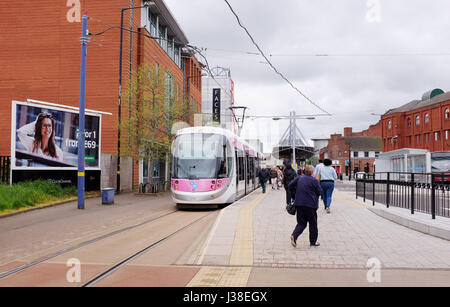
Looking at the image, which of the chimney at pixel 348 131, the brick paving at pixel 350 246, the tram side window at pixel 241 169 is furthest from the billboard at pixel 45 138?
the chimney at pixel 348 131

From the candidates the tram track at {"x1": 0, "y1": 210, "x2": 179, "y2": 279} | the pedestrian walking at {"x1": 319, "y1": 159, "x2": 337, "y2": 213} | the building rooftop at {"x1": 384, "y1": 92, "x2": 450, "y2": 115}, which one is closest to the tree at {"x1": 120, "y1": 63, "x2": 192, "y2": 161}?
the tram track at {"x1": 0, "y1": 210, "x2": 179, "y2": 279}

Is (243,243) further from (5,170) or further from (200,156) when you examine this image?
(5,170)

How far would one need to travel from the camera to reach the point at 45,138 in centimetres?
1903

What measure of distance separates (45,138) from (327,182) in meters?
13.0

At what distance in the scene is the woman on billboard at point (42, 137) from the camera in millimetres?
18203

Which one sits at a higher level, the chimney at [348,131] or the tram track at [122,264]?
the chimney at [348,131]

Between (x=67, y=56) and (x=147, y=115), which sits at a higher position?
(x=67, y=56)

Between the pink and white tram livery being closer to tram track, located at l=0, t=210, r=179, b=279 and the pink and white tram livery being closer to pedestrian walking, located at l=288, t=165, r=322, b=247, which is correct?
tram track, located at l=0, t=210, r=179, b=279

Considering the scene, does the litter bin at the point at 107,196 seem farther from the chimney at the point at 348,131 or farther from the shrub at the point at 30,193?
the chimney at the point at 348,131

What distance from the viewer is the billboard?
58.9ft

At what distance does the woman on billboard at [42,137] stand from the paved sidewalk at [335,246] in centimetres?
1124

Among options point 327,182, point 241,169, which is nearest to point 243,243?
point 327,182

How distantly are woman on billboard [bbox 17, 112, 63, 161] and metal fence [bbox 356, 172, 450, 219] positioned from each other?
46.2 ft
